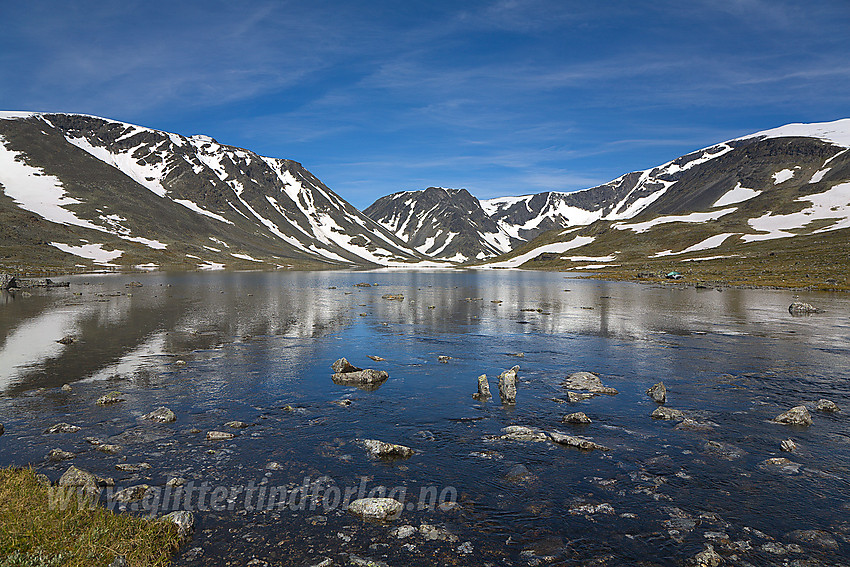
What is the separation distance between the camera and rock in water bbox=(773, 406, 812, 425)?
69.2 ft

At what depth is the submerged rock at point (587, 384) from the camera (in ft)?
88.1

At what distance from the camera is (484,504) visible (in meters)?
14.7

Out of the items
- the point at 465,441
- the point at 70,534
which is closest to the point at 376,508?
the point at 465,441

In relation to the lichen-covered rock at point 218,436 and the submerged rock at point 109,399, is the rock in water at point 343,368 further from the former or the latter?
the submerged rock at point 109,399

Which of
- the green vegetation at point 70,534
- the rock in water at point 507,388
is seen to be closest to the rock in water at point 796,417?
Answer: the rock in water at point 507,388

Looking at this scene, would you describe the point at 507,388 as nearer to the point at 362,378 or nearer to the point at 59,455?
the point at 362,378

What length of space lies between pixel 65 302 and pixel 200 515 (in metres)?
74.1

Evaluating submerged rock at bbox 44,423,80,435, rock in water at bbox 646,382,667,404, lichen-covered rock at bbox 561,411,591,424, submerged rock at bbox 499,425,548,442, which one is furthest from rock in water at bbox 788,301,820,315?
submerged rock at bbox 44,423,80,435

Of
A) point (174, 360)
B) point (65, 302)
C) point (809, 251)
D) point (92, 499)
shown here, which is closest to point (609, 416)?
point (92, 499)

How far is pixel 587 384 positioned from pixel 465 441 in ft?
36.4

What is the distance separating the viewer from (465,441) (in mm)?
19703

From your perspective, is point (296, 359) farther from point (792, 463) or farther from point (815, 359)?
point (815, 359)

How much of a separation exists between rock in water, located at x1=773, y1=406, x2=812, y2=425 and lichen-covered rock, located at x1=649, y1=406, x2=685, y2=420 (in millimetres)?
3843

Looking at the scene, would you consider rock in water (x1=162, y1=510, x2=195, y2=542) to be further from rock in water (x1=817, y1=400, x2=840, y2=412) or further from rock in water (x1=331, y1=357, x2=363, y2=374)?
rock in water (x1=817, y1=400, x2=840, y2=412)
